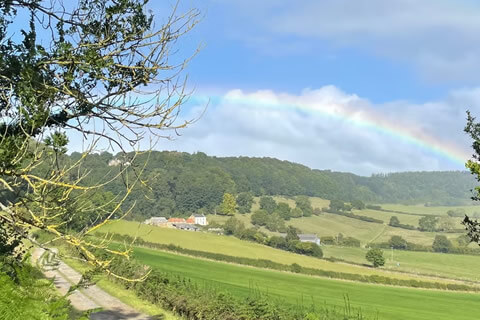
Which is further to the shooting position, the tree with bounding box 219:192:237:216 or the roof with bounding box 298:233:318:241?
the tree with bounding box 219:192:237:216

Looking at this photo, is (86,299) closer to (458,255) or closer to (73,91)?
(73,91)

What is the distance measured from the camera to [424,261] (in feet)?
315

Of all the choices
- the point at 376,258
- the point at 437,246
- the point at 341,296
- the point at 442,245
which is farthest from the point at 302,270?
the point at 442,245

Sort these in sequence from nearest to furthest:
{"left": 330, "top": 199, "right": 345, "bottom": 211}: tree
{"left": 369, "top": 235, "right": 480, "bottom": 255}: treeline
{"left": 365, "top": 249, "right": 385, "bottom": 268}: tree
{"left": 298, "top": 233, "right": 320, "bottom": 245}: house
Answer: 1. {"left": 365, "top": 249, "right": 385, "bottom": 268}: tree
2. {"left": 369, "top": 235, "right": 480, "bottom": 255}: treeline
3. {"left": 298, "top": 233, "right": 320, "bottom": 245}: house
4. {"left": 330, "top": 199, "right": 345, "bottom": 211}: tree

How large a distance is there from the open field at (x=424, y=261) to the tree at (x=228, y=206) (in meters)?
42.1

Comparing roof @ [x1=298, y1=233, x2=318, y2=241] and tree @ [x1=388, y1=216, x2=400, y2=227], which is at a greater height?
tree @ [x1=388, y1=216, x2=400, y2=227]

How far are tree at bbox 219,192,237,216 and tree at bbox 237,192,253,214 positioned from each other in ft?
21.5

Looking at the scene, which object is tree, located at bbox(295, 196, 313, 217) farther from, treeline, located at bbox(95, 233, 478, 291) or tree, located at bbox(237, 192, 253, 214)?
treeline, located at bbox(95, 233, 478, 291)

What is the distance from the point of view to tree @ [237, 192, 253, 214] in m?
152

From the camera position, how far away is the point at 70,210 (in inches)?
218

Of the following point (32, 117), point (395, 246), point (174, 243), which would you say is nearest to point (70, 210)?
point (32, 117)

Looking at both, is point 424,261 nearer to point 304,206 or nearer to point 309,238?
point 309,238

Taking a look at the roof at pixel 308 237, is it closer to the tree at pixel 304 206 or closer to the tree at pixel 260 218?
the tree at pixel 260 218

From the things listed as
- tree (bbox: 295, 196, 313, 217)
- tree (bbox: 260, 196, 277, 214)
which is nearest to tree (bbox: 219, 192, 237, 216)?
tree (bbox: 260, 196, 277, 214)
